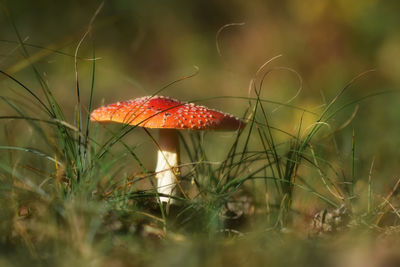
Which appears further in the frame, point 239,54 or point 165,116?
point 239,54

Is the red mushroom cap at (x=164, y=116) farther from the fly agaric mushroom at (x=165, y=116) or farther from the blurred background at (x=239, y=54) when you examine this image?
the blurred background at (x=239, y=54)

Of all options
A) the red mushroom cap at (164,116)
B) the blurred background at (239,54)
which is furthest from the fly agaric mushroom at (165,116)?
the blurred background at (239,54)

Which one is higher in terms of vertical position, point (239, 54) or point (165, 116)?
point (239, 54)

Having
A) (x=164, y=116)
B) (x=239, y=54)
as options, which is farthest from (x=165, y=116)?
(x=239, y=54)

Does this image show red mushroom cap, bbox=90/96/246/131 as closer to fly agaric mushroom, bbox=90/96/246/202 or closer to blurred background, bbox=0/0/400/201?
fly agaric mushroom, bbox=90/96/246/202

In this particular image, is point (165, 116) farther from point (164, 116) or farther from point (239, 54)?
point (239, 54)

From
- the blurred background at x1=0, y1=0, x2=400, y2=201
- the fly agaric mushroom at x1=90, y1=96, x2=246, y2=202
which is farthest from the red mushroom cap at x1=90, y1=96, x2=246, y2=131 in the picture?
the blurred background at x1=0, y1=0, x2=400, y2=201

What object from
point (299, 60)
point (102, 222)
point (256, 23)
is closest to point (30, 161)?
point (102, 222)
